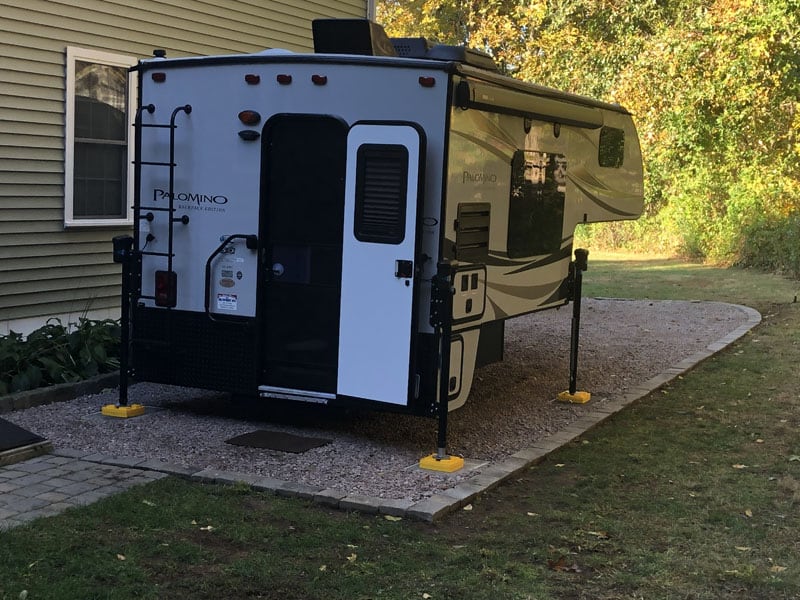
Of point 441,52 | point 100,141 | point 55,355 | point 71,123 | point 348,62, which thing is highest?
point 441,52

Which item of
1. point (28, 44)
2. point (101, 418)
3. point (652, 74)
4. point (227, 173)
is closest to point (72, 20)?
point (28, 44)

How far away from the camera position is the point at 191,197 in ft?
22.3

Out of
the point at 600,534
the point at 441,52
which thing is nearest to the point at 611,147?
the point at 441,52

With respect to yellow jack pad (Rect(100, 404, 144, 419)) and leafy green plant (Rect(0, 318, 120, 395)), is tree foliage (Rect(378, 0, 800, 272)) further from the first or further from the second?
yellow jack pad (Rect(100, 404, 144, 419))

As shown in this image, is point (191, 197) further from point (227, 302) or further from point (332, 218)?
point (332, 218)

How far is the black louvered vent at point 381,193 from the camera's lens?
6.13 meters

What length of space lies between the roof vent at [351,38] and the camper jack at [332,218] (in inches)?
0.6

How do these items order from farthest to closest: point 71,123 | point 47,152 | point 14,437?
point 71,123 → point 47,152 → point 14,437

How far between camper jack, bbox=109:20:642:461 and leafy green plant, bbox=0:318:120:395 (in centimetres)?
100

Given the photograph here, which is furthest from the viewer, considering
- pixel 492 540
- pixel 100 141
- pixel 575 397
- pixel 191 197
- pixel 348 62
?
pixel 100 141

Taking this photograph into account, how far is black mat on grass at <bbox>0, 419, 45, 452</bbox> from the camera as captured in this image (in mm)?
5879

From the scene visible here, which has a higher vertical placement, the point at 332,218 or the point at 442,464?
the point at 332,218

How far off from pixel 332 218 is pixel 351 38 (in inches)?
49.3

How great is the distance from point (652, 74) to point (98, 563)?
1737 cm
